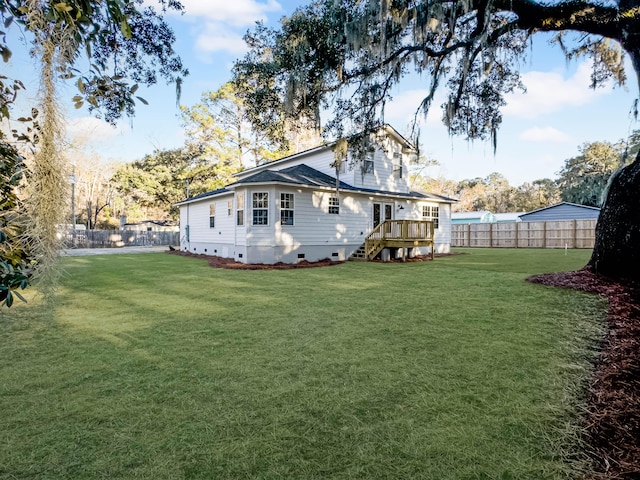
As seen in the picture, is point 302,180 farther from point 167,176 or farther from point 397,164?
point 167,176

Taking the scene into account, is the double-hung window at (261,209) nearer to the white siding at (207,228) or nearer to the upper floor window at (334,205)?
the white siding at (207,228)

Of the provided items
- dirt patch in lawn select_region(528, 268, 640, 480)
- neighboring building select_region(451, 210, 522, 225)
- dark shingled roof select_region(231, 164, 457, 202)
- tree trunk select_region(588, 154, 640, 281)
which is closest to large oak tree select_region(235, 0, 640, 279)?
tree trunk select_region(588, 154, 640, 281)

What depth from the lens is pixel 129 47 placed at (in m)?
4.31

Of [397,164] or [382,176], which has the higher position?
[397,164]

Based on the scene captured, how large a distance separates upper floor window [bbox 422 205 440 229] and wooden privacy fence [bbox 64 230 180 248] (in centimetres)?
2209

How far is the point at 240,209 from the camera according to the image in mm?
13969

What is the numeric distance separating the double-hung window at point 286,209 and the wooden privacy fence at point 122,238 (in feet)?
67.6

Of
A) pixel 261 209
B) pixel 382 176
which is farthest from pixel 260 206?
pixel 382 176

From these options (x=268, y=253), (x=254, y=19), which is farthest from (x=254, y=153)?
(x=254, y=19)

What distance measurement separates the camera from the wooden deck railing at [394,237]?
47.6 ft

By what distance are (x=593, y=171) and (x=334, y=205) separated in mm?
30452

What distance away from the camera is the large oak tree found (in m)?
7.13

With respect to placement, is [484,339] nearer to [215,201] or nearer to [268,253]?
[268,253]

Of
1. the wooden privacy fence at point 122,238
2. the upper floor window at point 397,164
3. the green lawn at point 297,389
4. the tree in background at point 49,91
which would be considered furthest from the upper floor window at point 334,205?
the wooden privacy fence at point 122,238
